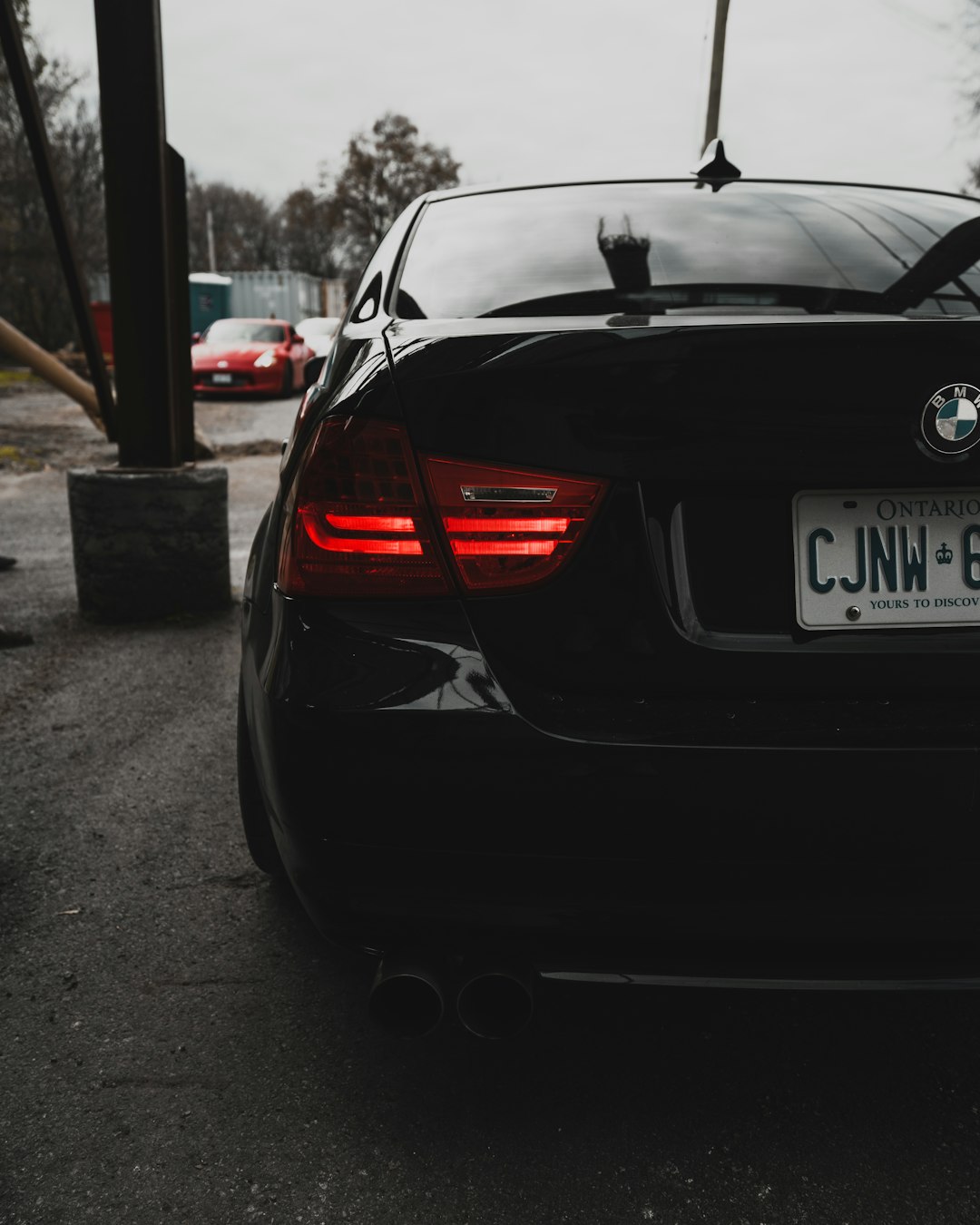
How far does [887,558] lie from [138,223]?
13.9 feet

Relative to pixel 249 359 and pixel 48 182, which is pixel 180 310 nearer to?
pixel 48 182

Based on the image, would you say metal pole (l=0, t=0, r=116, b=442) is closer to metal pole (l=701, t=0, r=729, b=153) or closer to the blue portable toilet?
metal pole (l=701, t=0, r=729, b=153)

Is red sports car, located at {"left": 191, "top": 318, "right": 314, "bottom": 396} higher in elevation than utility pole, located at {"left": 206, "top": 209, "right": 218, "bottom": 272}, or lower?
lower

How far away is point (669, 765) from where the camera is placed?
1.58 metres

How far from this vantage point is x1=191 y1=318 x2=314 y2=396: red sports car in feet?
68.6

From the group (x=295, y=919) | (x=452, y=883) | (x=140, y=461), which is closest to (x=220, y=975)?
(x=295, y=919)

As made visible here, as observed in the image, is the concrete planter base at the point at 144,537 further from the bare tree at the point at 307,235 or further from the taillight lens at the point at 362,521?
the bare tree at the point at 307,235

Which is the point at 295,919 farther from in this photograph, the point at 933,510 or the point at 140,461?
the point at 140,461

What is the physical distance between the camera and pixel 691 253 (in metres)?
2.23

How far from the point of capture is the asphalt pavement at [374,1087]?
174 cm

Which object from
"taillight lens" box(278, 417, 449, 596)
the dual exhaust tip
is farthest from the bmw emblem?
the dual exhaust tip

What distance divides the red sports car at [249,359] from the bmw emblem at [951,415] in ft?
64.6

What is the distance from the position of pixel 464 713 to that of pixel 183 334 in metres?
4.63

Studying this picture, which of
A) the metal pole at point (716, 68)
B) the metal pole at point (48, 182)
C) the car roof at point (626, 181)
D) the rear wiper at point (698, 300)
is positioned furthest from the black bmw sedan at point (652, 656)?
the metal pole at point (716, 68)
